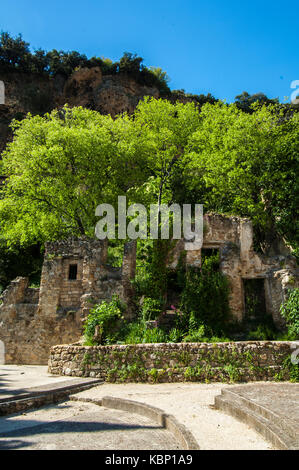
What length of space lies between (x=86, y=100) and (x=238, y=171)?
26.7 m

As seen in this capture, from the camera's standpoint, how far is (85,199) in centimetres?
1994

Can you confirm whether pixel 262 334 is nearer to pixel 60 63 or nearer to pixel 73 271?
pixel 73 271

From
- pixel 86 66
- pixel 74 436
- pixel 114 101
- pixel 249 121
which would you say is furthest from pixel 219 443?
pixel 86 66

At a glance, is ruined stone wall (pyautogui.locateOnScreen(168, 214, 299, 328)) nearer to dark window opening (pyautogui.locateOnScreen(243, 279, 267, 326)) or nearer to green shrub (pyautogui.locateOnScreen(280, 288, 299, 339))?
dark window opening (pyautogui.locateOnScreen(243, 279, 267, 326))

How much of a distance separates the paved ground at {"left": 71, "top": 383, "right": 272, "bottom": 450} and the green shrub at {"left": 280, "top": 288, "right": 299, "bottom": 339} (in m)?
4.53

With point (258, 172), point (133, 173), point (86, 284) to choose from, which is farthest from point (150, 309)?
point (258, 172)

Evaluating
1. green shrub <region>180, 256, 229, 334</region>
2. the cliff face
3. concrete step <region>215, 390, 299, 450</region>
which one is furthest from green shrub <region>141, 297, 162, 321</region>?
the cliff face

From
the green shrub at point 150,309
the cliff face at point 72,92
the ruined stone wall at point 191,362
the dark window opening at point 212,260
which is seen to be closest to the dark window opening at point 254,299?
the dark window opening at point 212,260

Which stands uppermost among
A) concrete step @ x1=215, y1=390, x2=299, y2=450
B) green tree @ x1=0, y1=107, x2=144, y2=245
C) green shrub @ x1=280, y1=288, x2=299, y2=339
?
green tree @ x1=0, y1=107, x2=144, y2=245

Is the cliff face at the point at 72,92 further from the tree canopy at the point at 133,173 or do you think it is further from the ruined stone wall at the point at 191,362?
the ruined stone wall at the point at 191,362

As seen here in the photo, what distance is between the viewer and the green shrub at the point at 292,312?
1266 centimetres

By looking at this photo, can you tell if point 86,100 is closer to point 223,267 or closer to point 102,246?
point 102,246

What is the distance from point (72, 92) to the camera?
4100 cm

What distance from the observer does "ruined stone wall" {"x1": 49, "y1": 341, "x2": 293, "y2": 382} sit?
10195mm
